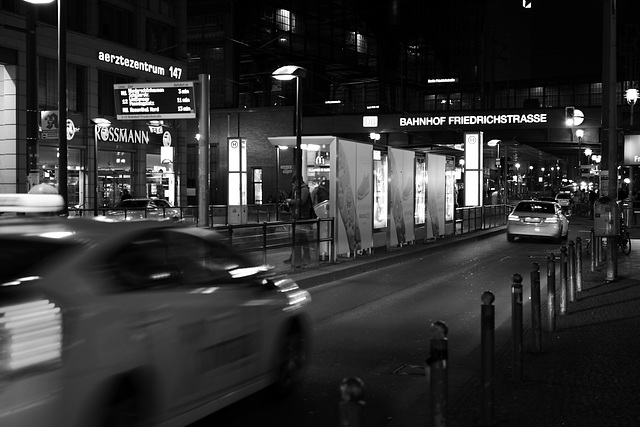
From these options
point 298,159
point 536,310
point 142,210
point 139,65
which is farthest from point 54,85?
point 536,310

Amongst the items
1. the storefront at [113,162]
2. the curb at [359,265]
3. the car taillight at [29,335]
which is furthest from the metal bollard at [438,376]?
the storefront at [113,162]

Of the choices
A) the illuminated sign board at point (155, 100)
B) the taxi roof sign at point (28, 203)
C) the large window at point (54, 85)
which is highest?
the large window at point (54, 85)

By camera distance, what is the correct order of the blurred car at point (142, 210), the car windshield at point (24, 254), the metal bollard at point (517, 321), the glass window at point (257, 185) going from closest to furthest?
1. the car windshield at point (24, 254)
2. the metal bollard at point (517, 321)
3. the blurred car at point (142, 210)
4. the glass window at point (257, 185)

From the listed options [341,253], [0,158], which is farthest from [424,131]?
[341,253]

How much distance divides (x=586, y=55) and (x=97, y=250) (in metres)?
83.8

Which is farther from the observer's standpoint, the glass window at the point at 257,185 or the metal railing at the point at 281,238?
the glass window at the point at 257,185

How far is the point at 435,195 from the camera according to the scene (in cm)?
2734

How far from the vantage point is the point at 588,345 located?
9344 mm

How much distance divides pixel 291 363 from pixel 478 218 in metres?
29.5

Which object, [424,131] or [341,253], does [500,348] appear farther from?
[424,131]

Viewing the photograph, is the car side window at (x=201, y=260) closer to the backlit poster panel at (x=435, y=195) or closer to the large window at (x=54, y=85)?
the backlit poster panel at (x=435, y=195)

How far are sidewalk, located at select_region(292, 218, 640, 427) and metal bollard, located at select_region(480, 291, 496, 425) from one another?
0.13 meters

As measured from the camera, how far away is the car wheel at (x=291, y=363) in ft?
23.6

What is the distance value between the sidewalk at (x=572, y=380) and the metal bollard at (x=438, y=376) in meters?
1.37
